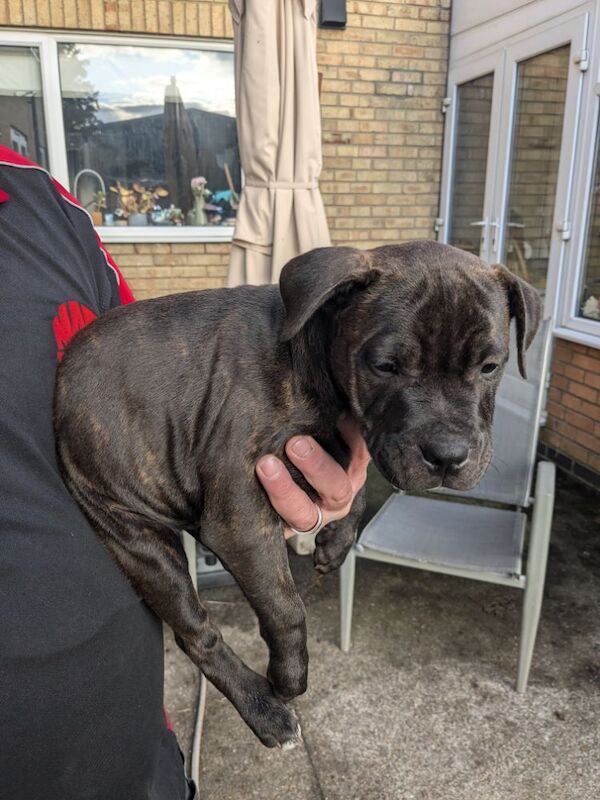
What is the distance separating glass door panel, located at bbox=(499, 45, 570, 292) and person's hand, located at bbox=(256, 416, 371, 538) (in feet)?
17.9

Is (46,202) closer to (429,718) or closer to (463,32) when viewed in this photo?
(429,718)

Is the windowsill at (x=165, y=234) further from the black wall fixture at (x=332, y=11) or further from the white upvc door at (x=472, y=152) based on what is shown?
the white upvc door at (x=472, y=152)

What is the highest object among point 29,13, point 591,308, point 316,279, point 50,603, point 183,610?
point 29,13

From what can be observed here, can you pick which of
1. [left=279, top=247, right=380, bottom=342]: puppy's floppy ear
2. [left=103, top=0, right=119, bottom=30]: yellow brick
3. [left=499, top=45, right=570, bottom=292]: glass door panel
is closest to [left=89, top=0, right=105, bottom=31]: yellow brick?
[left=103, top=0, right=119, bottom=30]: yellow brick

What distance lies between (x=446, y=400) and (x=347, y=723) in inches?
95.2

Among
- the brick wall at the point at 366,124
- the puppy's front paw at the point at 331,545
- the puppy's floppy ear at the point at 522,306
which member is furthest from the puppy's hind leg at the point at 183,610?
the brick wall at the point at 366,124

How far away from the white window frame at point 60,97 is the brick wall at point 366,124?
131 millimetres

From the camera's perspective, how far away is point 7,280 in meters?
1.62

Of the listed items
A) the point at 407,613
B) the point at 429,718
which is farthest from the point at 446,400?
the point at 407,613

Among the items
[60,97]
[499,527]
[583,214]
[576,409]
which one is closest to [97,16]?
[60,97]

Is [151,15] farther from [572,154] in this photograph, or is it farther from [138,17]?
[572,154]

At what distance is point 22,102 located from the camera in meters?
7.40

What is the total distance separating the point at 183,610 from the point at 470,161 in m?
7.59

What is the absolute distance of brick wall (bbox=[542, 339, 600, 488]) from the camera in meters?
6.20
